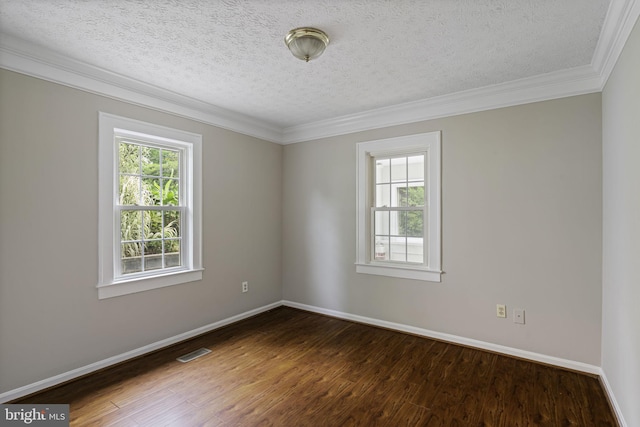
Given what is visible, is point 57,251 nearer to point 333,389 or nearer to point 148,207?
point 148,207

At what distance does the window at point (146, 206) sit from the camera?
2.80 m

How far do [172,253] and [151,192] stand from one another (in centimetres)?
67

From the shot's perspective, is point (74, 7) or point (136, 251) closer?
point (74, 7)

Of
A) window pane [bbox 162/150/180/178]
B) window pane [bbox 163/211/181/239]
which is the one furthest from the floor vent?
window pane [bbox 162/150/180/178]

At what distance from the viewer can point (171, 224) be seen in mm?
3404

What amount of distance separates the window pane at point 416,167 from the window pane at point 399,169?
6 cm

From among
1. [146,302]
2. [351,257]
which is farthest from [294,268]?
[146,302]

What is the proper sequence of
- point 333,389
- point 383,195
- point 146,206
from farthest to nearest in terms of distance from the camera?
point 383,195 < point 146,206 < point 333,389

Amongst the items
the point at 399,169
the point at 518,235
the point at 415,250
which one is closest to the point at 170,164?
the point at 399,169

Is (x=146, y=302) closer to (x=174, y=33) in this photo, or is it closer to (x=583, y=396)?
(x=174, y=33)

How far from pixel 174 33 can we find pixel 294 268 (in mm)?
3172

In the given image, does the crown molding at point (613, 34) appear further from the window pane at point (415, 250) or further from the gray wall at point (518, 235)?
the window pane at point (415, 250)

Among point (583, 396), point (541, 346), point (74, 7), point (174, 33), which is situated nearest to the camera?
point (74, 7)

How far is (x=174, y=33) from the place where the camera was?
2.16 metres
